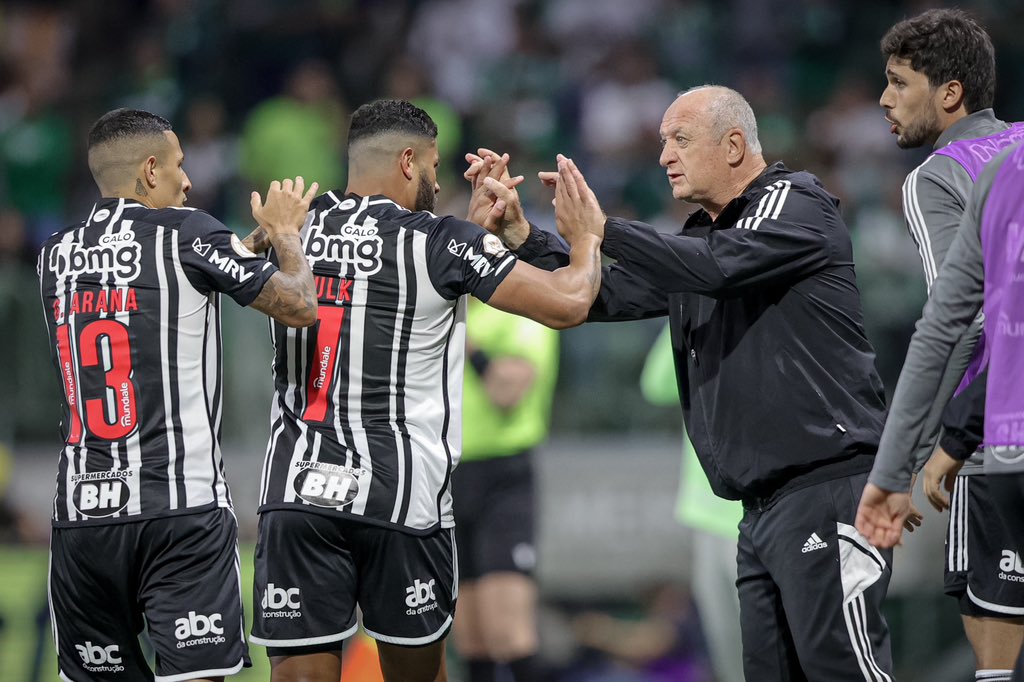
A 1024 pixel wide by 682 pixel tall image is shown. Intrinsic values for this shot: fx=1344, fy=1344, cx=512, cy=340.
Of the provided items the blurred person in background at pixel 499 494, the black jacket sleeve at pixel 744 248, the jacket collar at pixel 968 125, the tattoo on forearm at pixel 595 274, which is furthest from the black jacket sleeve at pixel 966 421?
the blurred person in background at pixel 499 494

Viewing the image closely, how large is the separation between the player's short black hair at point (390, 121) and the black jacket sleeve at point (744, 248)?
34.1 inches

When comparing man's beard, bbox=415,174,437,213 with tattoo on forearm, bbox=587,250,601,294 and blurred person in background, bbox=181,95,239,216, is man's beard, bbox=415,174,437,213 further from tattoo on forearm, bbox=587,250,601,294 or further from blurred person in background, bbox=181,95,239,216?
blurred person in background, bbox=181,95,239,216

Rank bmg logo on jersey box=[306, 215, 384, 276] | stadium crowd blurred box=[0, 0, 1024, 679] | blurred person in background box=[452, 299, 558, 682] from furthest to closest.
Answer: stadium crowd blurred box=[0, 0, 1024, 679] → blurred person in background box=[452, 299, 558, 682] → bmg logo on jersey box=[306, 215, 384, 276]

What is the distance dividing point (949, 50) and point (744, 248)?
115cm

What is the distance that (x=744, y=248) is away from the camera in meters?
4.80

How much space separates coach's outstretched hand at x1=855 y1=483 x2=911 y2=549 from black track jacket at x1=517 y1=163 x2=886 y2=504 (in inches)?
31.2

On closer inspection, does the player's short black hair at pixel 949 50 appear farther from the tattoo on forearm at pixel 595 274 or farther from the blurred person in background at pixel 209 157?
the blurred person in background at pixel 209 157

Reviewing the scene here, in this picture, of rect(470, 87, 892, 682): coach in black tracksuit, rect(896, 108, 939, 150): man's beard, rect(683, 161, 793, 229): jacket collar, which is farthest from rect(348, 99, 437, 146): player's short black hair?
rect(896, 108, 939, 150): man's beard

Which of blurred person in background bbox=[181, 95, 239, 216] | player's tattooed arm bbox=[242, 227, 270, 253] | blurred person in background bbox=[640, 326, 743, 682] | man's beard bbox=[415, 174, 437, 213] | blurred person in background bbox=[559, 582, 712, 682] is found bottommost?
blurred person in background bbox=[559, 582, 712, 682]

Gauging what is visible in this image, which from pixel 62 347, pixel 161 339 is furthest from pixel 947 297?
pixel 62 347

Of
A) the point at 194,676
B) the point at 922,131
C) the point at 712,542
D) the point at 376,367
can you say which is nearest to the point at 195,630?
Answer: the point at 194,676

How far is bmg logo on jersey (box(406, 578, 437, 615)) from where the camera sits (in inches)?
198

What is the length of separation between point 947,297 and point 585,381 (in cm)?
647

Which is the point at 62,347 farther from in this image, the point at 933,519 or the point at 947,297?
the point at 933,519
